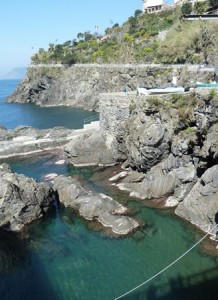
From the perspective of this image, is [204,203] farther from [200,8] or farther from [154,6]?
[154,6]

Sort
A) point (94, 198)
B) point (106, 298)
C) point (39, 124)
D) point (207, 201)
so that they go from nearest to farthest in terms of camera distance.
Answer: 1. point (106, 298)
2. point (207, 201)
3. point (94, 198)
4. point (39, 124)

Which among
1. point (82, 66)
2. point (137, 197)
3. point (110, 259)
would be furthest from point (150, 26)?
point (110, 259)

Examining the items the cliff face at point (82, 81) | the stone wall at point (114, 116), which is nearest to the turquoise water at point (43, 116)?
the cliff face at point (82, 81)

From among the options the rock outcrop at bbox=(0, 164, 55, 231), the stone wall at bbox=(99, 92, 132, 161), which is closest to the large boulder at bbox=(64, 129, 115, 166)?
the stone wall at bbox=(99, 92, 132, 161)

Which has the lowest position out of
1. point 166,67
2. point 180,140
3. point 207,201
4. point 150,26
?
point 207,201

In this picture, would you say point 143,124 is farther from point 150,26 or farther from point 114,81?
point 150,26

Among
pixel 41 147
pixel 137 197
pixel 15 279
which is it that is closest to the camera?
pixel 15 279
